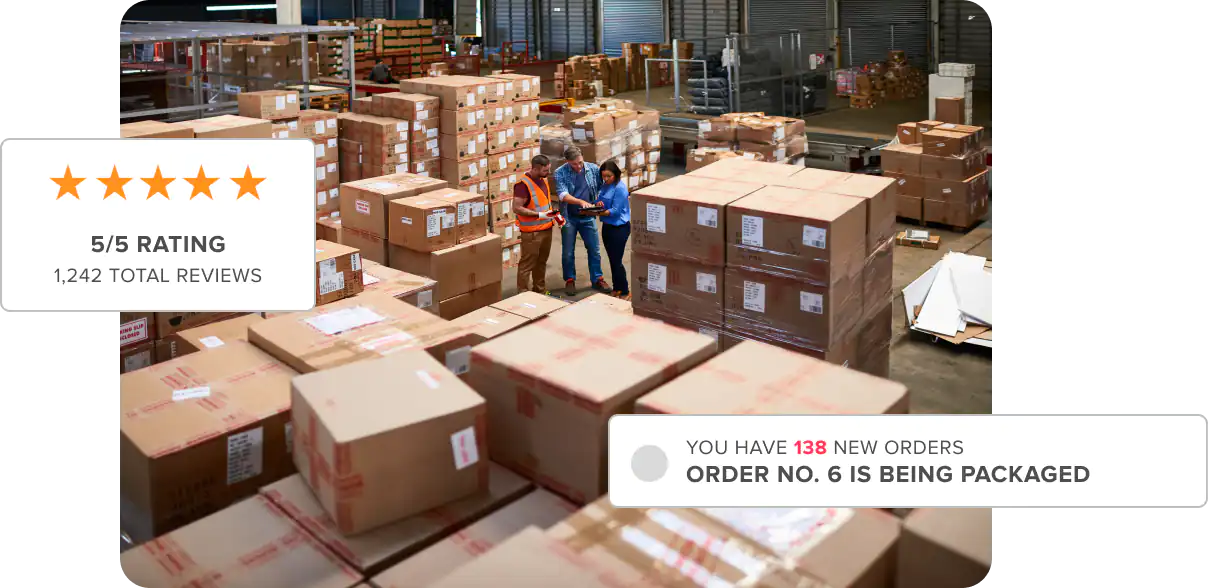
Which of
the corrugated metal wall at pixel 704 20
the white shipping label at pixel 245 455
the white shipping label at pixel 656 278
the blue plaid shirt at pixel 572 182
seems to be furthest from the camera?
the corrugated metal wall at pixel 704 20

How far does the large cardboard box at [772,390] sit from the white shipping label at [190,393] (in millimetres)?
1600

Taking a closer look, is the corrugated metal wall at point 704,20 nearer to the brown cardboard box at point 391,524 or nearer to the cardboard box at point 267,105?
the cardboard box at point 267,105

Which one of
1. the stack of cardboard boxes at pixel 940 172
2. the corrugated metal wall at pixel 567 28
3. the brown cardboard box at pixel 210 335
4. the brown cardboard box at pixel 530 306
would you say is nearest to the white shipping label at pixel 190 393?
the brown cardboard box at pixel 210 335

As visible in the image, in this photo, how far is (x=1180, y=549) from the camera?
1.93 meters

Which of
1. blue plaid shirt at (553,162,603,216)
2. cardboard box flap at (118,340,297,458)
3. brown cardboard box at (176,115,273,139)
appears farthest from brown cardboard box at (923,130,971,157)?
cardboard box flap at (118,340,297,458)

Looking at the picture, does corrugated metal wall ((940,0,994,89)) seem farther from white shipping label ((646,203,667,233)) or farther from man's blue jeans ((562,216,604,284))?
white shipping label ((646,203,667,233))

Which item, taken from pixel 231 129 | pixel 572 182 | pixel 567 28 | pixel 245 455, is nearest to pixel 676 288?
pixel 245 455

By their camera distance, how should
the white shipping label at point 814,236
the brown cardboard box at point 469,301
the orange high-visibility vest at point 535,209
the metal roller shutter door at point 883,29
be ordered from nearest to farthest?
1. the white shipping label at point 814,236
2. the brown cardboard box at point 469,301
3. the orange high-visibility vest at point 535,209
4. the metal roller shutter door at point 883,29

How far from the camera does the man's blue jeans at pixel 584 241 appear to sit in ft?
27.0

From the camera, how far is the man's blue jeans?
324 inches

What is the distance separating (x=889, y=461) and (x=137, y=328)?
370 centimetres

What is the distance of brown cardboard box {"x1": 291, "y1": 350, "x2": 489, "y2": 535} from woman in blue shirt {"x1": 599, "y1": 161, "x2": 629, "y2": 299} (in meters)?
4.86

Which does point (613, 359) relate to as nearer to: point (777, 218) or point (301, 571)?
point (301, 571)

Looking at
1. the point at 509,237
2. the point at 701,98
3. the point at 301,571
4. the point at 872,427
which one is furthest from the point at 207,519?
the point at 701,98
